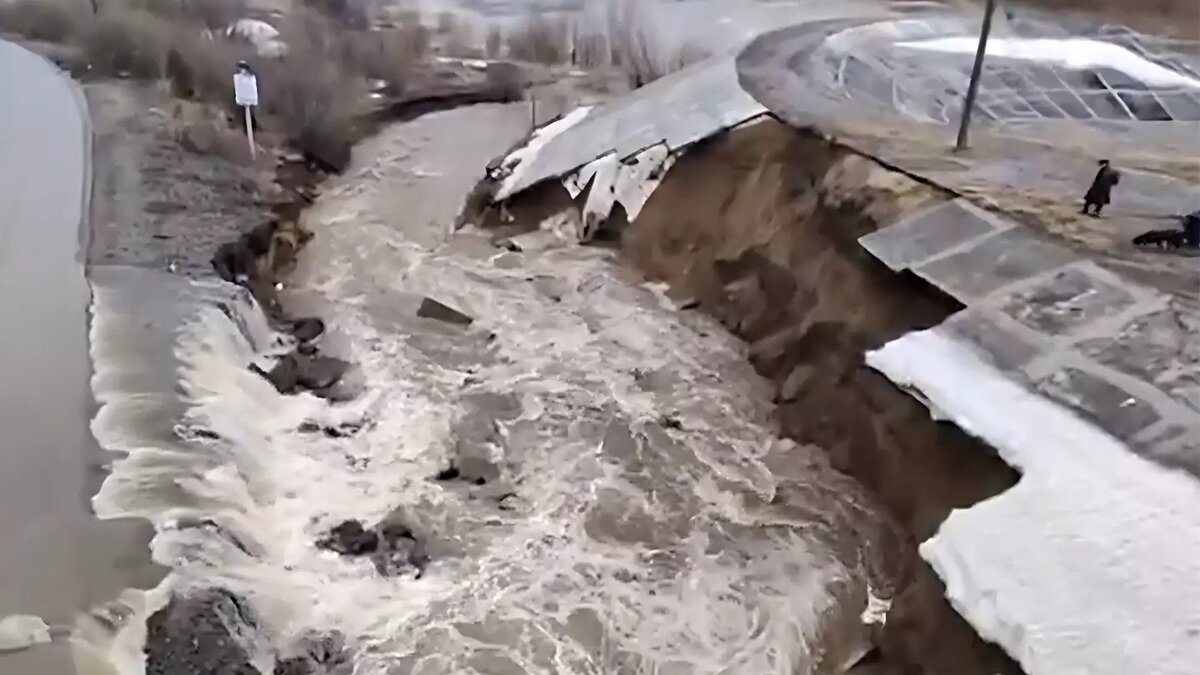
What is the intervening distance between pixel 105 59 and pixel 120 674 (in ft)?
16.2

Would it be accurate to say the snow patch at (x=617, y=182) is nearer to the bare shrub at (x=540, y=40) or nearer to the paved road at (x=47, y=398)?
the bare shrub at (x=540, y=40)

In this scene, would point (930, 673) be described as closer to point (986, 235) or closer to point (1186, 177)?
point (986, 235)

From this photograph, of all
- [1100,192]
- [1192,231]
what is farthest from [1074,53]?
[1192,231]

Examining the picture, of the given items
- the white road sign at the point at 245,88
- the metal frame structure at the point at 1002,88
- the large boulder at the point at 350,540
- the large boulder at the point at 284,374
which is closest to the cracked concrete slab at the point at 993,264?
the metal frame structure at the point at 1002,88

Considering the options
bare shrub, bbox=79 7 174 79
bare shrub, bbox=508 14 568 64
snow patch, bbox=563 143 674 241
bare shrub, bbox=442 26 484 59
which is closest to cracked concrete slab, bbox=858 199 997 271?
snow patch, bbox=563 143 674 241

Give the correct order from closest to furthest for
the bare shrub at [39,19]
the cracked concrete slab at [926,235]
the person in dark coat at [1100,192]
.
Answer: the cracked concrete slab at [926,235]
the person in dark coat at [1100,192]
the bare shrub at [39,19]

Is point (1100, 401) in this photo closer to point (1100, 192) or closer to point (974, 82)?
point (1100, 192)

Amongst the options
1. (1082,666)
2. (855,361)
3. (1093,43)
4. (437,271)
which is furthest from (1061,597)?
(1093,43)

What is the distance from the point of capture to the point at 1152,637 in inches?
112

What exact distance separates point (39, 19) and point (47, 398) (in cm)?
426

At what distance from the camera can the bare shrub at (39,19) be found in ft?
24.0

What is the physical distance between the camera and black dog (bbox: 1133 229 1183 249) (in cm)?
437

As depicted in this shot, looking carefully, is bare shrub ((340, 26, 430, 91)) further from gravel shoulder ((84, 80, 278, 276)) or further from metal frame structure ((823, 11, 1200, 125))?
metal frame structure ((823, 11, 1200, 125))

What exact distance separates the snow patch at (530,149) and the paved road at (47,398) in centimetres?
236
